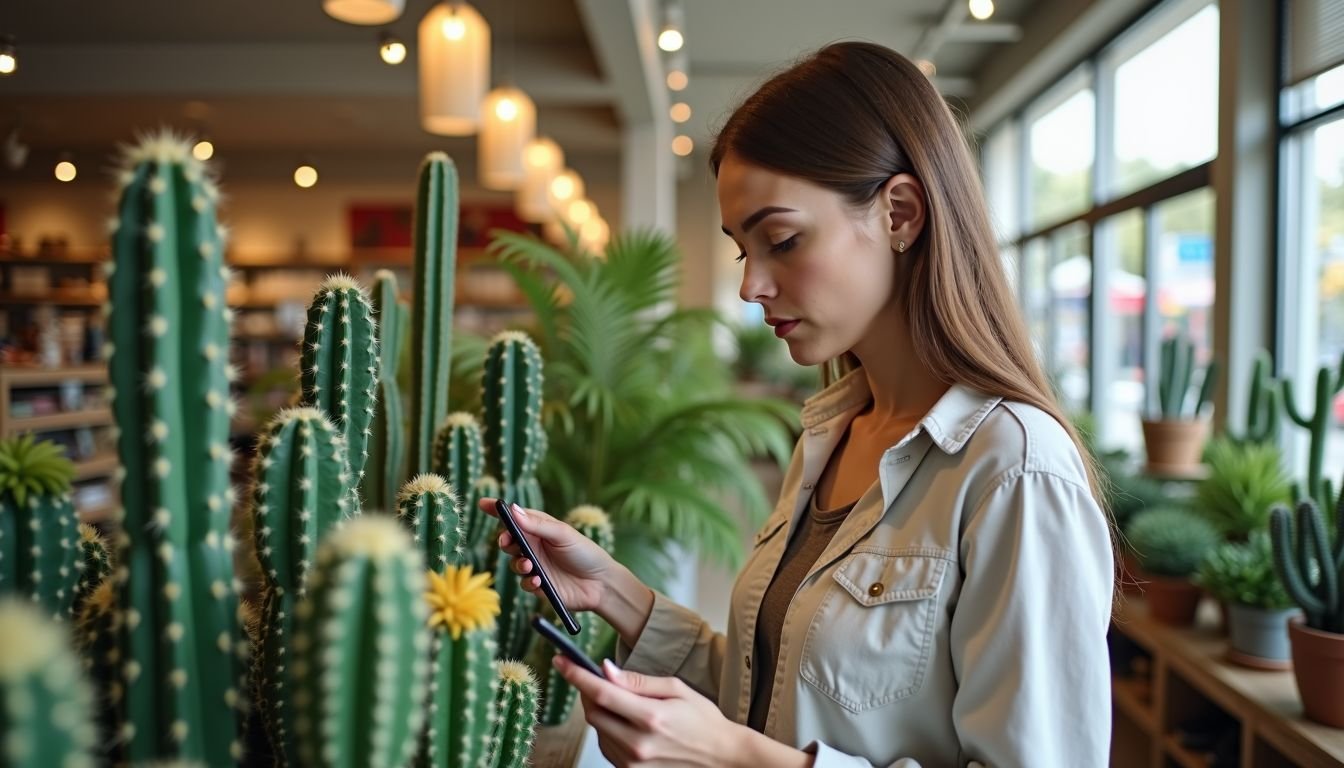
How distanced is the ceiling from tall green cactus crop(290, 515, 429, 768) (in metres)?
4.86

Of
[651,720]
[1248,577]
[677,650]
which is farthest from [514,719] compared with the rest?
[1248,577]

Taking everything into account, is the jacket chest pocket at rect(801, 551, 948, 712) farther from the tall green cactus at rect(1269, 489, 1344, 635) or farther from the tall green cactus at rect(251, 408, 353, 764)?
the tall green cactus at rect(1269, 489, 1344, 635)

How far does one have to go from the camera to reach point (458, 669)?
780mm

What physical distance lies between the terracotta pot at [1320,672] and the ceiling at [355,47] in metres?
4.14

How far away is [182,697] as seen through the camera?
677mm

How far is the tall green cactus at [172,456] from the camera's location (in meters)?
0.64

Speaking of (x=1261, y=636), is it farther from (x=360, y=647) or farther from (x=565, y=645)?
(x=360, y=647)

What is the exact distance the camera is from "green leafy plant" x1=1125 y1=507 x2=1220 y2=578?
2855mm

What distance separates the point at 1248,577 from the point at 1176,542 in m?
0.51

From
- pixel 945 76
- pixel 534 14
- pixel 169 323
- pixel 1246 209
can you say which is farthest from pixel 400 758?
pixel 945 76

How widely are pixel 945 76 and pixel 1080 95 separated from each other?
6.30ft

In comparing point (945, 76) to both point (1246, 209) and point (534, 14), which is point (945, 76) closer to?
point (534, 14)

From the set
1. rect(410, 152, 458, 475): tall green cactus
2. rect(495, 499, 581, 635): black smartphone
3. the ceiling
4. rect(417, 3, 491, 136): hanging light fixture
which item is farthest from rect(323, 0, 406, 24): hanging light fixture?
rect(495, 499, 581, 635): black smartphone

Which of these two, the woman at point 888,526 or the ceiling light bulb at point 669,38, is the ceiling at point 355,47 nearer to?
the ceiling light bulb at point 669,38
